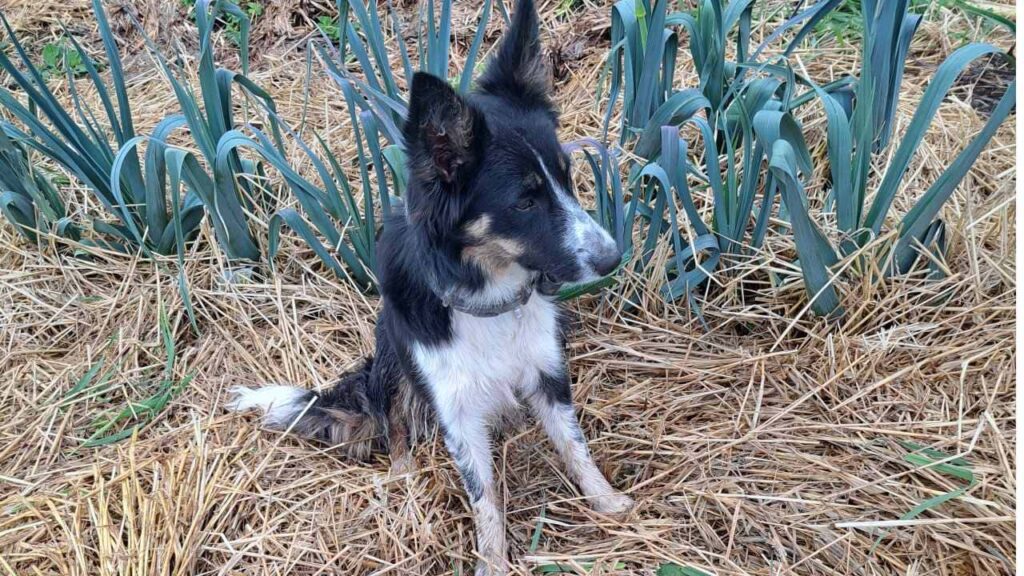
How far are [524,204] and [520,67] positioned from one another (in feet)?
1.30

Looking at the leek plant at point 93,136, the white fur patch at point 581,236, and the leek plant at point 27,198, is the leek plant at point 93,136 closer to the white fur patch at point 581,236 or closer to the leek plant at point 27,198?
the leek plant at point 27,198

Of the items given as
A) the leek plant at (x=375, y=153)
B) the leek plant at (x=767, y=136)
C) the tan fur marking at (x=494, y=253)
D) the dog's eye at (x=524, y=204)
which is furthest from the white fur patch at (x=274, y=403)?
the leek plant at (x=767, y=136)

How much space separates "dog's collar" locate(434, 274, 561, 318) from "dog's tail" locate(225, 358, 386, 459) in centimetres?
69

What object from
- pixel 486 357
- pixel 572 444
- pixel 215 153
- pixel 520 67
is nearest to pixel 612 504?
pixel 572 444

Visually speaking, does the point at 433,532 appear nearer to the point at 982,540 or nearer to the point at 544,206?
the point at 544,206

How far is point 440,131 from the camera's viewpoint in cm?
174

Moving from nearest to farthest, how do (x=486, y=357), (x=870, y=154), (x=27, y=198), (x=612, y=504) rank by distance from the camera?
(x=486, y=357) < (x=612, y=504) < (x=870, y=154) < (x=27, y=198)

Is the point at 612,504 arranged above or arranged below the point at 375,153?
below

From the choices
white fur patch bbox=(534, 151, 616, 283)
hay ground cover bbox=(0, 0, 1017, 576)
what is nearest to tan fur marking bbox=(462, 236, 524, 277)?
white fur patch bbox=(534, 151, 616, 283)

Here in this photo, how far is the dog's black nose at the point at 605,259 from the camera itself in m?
1.94

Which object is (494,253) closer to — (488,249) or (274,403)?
(488,249)

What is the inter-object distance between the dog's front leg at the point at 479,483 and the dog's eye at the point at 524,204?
0.66 metres

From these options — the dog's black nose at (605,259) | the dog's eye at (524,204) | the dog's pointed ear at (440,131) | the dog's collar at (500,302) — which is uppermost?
the dog's pointed ear at (440,131)

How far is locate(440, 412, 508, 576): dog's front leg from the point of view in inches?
88.2
